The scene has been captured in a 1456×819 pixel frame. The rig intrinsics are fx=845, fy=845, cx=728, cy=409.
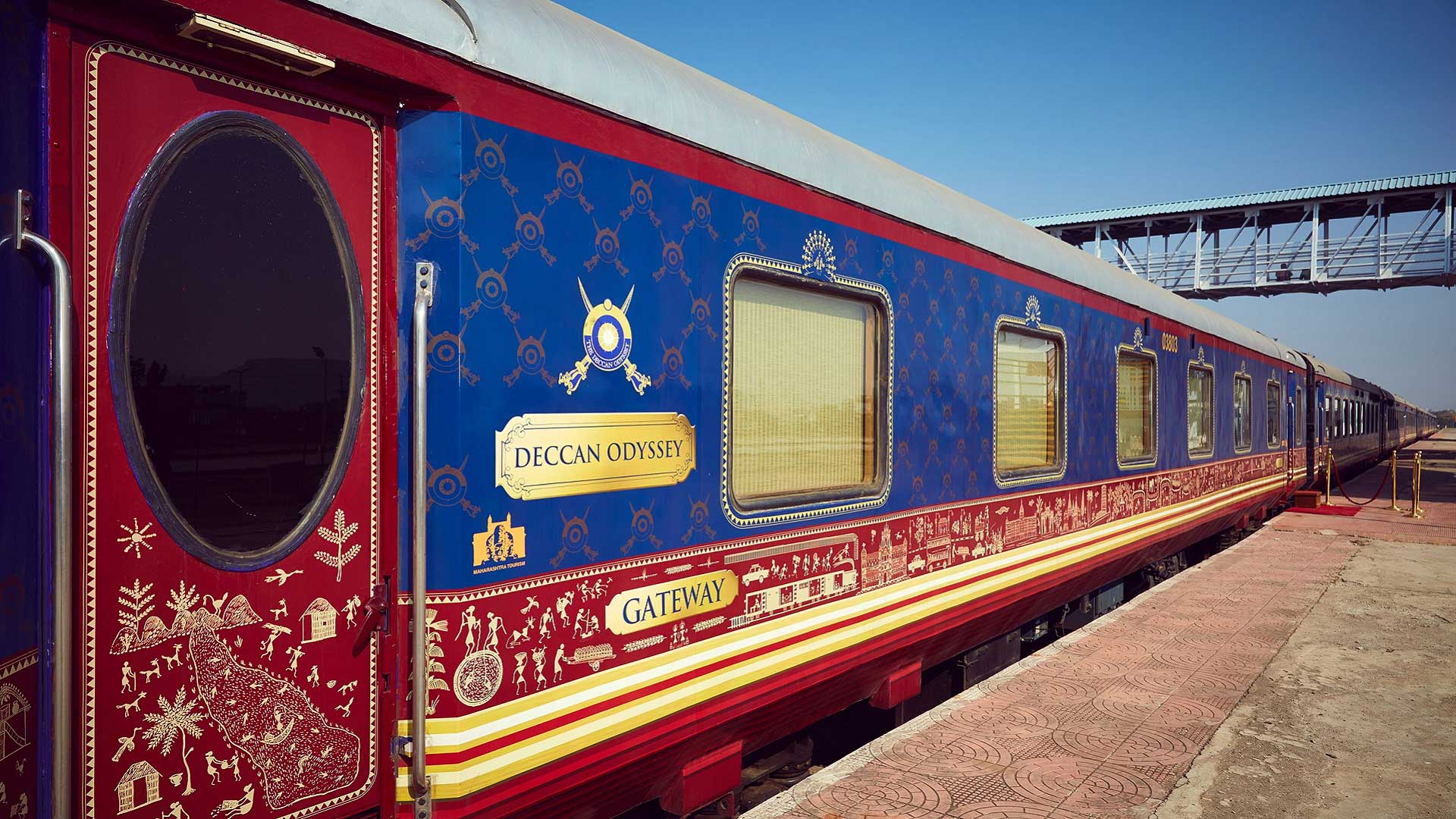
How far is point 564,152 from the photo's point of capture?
8.20 feet

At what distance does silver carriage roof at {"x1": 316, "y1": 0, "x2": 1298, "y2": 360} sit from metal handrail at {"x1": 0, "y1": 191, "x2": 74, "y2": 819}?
0.85 meters

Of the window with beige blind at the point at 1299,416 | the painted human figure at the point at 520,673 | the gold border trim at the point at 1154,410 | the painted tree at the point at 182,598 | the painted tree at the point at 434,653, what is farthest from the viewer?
the window with beige blind at the point at 1299,416

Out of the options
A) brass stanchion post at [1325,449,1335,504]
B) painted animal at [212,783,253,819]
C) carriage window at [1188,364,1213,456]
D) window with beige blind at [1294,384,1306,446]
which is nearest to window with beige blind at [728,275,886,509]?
painted animal at [212,783,253,819]

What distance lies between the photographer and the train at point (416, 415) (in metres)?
1.71

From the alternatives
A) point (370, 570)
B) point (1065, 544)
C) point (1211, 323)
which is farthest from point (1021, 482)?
point (1211, 323)

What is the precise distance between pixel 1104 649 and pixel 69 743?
19.1 feet

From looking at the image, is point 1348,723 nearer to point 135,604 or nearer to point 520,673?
point 520,673

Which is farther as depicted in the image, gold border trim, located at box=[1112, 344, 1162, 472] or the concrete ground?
gold border trim, located at box=[1112, 344, 1162, 472]

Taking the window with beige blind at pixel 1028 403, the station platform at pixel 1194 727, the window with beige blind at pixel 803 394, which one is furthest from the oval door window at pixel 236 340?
the window with beige blind at pixel 1028 403

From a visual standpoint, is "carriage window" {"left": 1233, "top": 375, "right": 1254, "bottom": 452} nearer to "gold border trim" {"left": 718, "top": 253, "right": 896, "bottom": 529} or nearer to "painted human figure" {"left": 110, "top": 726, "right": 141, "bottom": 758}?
"gold border trim" {"left": 718, "top": 253, "right": 896, "bottom": 529}

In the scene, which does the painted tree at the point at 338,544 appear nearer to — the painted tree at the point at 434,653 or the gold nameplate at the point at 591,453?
the painted tree at the point at 434,653

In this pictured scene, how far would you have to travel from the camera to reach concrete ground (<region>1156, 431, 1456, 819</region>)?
3590mm

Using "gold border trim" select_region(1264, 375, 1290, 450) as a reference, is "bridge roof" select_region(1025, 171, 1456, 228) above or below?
above

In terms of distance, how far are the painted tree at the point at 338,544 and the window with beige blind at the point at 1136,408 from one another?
6.08 metres
